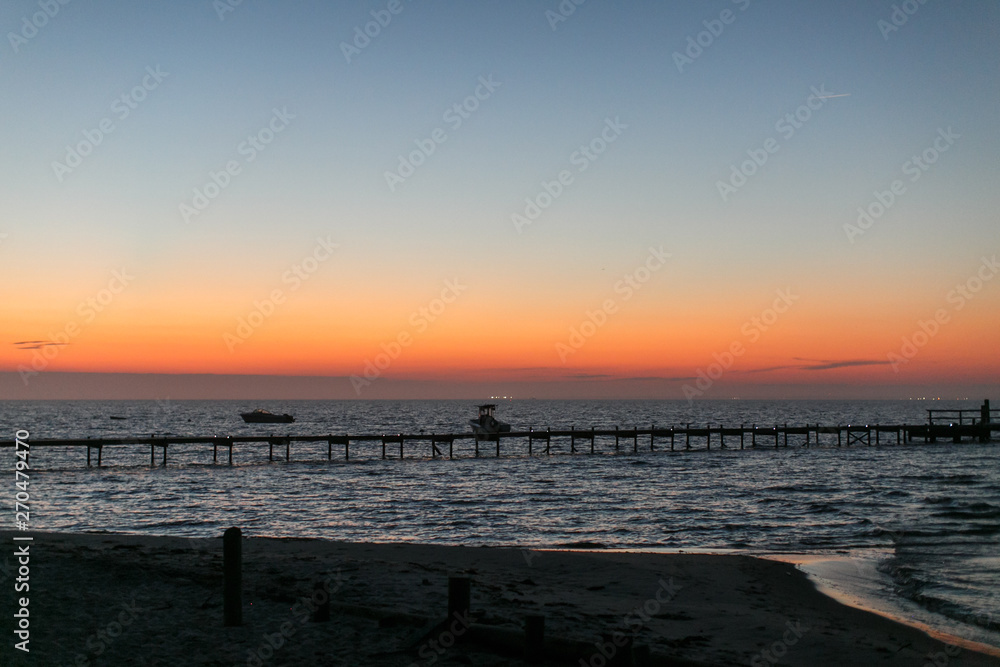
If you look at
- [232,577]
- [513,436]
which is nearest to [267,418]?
[513,436]

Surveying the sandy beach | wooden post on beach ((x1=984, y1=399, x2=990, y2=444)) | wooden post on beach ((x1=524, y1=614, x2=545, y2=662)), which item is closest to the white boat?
wooden post on beach ((x1=984, y1=399, x2=990, y2=444))

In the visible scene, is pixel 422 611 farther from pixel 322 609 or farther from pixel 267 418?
pixel 267 418

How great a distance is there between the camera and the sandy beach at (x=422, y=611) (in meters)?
8.95

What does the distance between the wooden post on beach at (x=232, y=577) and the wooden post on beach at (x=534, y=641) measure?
3642mm

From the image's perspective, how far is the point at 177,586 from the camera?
39.8 ft

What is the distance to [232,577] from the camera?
9.68 m

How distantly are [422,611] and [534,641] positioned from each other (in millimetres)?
3244

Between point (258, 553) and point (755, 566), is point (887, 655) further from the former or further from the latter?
point (258, 553)

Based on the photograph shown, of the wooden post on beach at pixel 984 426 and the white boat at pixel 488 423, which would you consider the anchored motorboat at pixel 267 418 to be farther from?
the wooden post on beach at pixel 984 426

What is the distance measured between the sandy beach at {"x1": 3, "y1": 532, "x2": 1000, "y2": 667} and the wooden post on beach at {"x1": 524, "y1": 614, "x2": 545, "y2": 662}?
129 mm

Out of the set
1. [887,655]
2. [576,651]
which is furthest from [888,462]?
[576,651]

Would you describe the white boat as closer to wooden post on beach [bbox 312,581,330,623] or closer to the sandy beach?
the sandy beach

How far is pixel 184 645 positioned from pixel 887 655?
32.0ft

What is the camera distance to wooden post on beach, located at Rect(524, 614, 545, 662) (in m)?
8.44
